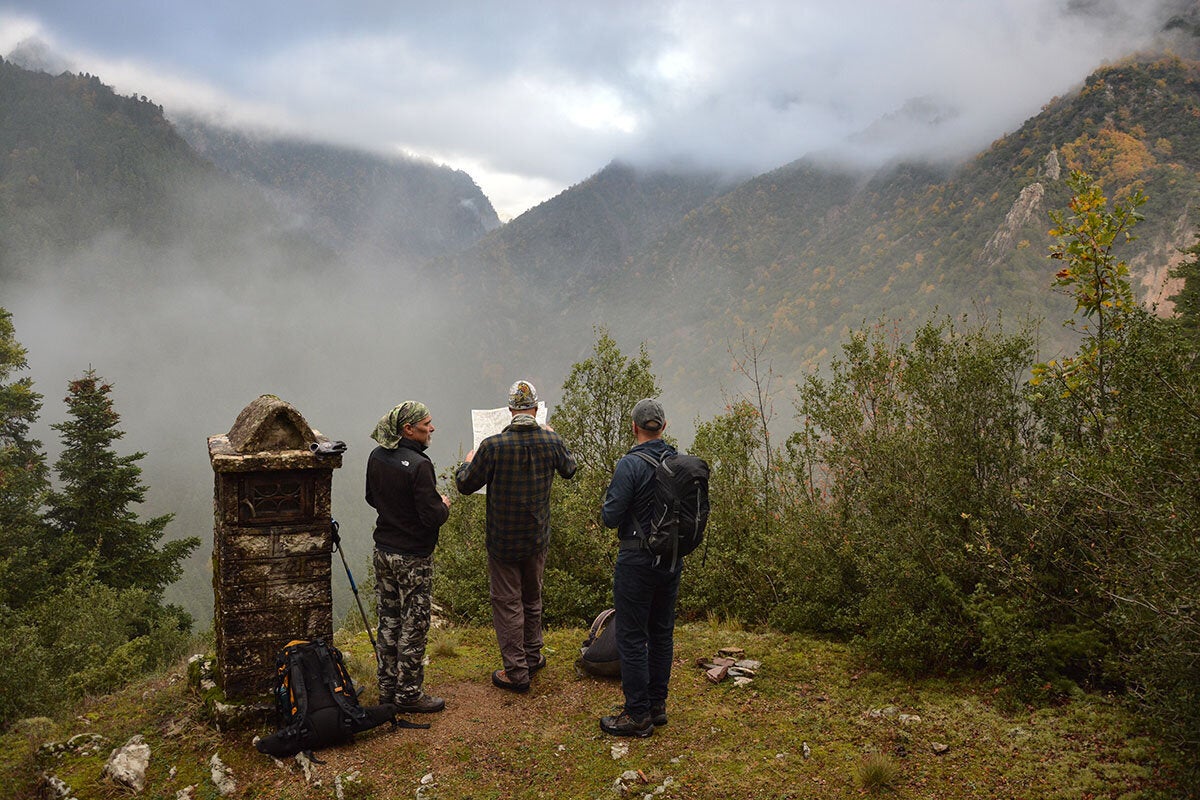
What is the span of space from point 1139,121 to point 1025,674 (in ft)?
268

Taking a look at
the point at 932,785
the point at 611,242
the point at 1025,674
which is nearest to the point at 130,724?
the point at 932,785

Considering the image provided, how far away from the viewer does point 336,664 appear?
202 inches

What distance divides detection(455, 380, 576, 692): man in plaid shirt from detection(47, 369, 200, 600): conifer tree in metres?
21.9

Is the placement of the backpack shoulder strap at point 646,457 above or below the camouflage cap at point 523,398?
below

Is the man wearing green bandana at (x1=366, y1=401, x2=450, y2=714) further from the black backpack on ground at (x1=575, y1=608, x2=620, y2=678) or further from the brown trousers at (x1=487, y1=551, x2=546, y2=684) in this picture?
the black backpack on ground at (x1=575, y1=608, x2=620, y2=678)

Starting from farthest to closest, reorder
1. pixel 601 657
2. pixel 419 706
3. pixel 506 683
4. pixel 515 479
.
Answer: pixel 601 657 < pixel 506 683 < pixel 515 479 < pixel 419 706

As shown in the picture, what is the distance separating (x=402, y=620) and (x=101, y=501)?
77.6 feet

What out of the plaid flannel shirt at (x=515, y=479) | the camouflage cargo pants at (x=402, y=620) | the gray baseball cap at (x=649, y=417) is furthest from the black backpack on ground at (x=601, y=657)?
the gray baseball cap at (x=649, y=417)

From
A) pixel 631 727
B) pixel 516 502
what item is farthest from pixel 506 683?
pixel 516 502

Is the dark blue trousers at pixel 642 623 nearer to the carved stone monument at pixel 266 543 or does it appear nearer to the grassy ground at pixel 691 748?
Result: the grassy ground at pixel 691 748

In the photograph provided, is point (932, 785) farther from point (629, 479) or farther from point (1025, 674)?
point (629, 479)

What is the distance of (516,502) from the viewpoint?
5.63m

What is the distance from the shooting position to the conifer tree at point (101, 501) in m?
22.8

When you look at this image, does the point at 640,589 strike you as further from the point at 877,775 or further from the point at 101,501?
the point at 101,501
